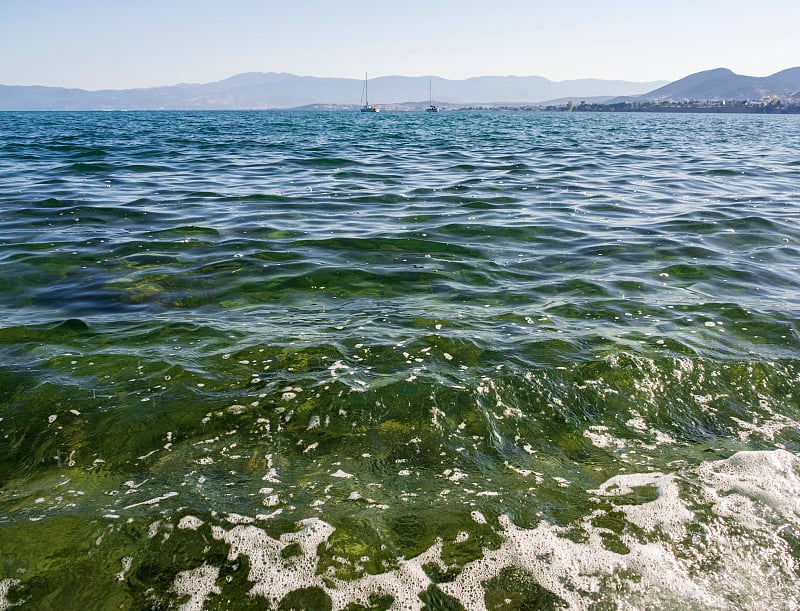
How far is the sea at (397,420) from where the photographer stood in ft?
9.69

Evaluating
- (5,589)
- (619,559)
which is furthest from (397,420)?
(5,589)

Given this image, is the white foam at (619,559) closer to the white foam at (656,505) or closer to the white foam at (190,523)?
the white foam at (656,505)

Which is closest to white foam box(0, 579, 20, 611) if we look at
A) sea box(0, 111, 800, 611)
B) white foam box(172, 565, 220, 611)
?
sea box(0, 111, 800, 611)

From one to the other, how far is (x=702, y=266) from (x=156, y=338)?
8.05m

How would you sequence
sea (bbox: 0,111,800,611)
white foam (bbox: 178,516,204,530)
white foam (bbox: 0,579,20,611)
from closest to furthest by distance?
white foam (bbox: 0,579,20,611), sea (bbox: 0,111,800,611), white foam (bbox: 178,516,204,530)

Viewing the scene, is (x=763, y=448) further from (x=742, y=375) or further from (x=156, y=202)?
(x=156, y=202)

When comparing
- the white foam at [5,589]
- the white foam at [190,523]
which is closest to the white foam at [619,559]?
the white foam at [190,523]

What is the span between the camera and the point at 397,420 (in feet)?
14.3

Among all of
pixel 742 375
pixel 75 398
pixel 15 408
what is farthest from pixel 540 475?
pixel 15 408

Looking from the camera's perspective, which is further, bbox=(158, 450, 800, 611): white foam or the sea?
the sea

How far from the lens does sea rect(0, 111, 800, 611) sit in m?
2.95

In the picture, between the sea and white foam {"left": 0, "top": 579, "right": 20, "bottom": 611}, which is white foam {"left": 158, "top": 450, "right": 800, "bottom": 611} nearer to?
the sea

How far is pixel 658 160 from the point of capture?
23.3 metres

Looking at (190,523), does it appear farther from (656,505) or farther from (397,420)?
(656,505)
